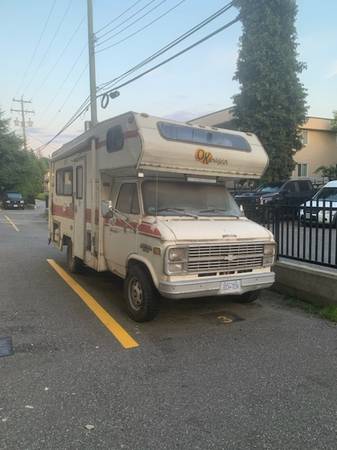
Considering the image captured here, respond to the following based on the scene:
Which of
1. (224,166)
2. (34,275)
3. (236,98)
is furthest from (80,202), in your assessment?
(236,98)

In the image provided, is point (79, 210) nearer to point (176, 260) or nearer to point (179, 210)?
point (179, 210)

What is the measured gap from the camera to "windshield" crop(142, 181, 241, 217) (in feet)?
19.8

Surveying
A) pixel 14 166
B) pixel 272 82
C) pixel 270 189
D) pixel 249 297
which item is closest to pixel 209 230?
pixel 249 297

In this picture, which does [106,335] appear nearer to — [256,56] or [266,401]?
[266,401]

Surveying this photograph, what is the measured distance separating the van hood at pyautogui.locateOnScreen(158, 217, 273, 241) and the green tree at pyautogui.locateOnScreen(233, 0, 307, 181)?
2060 cm

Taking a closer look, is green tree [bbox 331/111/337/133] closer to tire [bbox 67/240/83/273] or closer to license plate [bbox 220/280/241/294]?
tire [bbox 67/240/83/273]

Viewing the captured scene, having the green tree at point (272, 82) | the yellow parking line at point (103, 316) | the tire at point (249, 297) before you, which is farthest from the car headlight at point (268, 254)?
the green tree at point (272, 82)

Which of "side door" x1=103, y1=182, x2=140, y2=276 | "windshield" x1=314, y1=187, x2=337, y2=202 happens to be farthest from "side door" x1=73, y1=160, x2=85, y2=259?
"windshield" x1=314, y1=187, x2=337, y2=202

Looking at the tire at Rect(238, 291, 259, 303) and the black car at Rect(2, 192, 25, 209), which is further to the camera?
the black car at Rect(2, 192, 25, 209)

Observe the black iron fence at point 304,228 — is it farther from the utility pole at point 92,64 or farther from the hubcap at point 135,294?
the utility pole at point 92,64

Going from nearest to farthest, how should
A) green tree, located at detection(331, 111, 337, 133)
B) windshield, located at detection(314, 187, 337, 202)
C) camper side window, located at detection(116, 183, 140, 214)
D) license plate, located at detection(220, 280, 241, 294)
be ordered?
1. license plate, located at detection(220, 280, 241, 294)
2. camper side window, located at detection(116, 183, 140, 214)
3. windshield, located at detection(314, 187, 337, 202)
4. green tree, located at detection(331, 111, 337, 133)

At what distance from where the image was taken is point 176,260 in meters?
5.18

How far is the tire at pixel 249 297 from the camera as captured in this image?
21.5ft

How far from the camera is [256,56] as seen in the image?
25094mm
